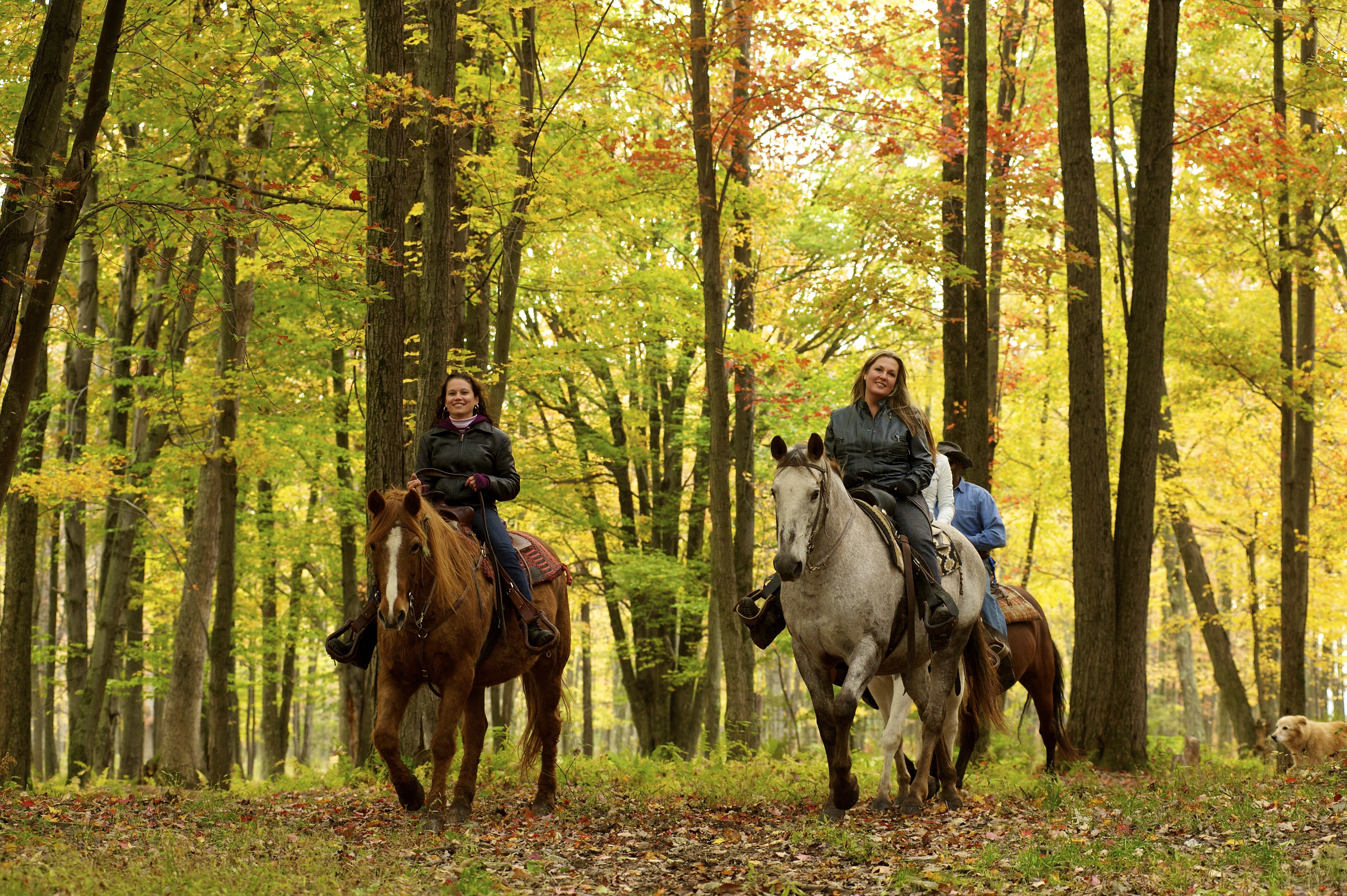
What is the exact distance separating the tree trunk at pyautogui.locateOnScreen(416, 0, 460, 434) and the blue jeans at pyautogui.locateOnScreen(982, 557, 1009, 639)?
5383 millimetres

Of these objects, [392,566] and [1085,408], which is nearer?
[392,566]

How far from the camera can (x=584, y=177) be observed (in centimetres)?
1452

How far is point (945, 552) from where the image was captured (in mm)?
8578

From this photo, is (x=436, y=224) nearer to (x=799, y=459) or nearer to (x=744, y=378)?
(x=799, y=459)

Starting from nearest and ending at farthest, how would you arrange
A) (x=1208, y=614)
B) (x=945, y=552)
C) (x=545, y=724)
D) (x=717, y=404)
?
(x=945, y=552) → (x=545, y=724) → (x=717, y=404) → (x=1208, y=614)

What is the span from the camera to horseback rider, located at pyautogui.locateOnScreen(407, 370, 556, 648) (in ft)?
27.3

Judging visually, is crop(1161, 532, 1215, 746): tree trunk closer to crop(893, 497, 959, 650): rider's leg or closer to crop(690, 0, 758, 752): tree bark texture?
crop(690, 0, 758, 752): tree bark texture

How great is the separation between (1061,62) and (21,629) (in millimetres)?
15024

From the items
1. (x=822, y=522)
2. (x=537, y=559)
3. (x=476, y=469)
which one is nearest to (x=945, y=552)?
(x=822, y=522)

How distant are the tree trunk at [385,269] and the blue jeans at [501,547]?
2764 mm

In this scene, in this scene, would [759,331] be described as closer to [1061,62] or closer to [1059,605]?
[1061,62]

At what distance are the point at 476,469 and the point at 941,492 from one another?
12.5ft

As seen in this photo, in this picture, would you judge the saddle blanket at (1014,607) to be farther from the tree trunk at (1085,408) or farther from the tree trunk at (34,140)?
the tree trunk at (34,140)

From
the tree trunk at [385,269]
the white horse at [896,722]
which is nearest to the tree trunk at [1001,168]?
the white horse at [896,722]
